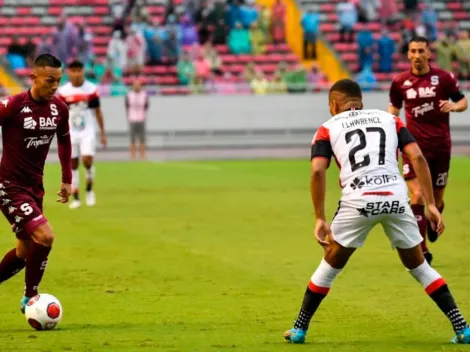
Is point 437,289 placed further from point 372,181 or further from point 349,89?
point 349,89

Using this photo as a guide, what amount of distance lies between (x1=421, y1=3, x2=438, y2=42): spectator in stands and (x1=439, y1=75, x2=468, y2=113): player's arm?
1128 inches

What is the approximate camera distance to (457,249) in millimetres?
15109

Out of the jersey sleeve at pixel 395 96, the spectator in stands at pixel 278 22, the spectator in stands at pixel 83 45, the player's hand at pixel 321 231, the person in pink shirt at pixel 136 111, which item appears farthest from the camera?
the spectator in stands at pixel 278 22

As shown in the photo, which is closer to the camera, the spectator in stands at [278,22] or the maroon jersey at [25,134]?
the maroon jersey at [25,134]

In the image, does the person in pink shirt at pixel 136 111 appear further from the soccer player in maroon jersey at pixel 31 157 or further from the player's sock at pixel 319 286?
the player's sock at pixel 319 286

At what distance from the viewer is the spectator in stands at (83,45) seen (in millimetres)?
38000

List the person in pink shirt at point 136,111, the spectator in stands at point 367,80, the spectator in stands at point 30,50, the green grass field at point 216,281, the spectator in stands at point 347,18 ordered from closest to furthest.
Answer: the green grass field at point 216,281, the person in pink shirt at point 136,111, the spectator in stands at point 30,50, the spectator in stands at point 367,80, the spectator in stands at point 347,18

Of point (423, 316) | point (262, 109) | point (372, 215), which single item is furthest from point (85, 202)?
point (262, 109)

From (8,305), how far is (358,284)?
142 inches

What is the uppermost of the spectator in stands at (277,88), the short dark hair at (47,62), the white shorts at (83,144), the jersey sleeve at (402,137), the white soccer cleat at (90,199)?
the short dark hair at (47,62)

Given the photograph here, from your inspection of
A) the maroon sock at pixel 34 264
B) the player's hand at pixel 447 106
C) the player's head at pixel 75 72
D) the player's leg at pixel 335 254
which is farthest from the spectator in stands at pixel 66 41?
the player's leg at pixel 335 254

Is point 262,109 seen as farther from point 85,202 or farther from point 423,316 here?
point 423,316

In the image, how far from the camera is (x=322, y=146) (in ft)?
28.9

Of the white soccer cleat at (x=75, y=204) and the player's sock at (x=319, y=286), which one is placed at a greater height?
the player's sock at (x=319, y=286)
